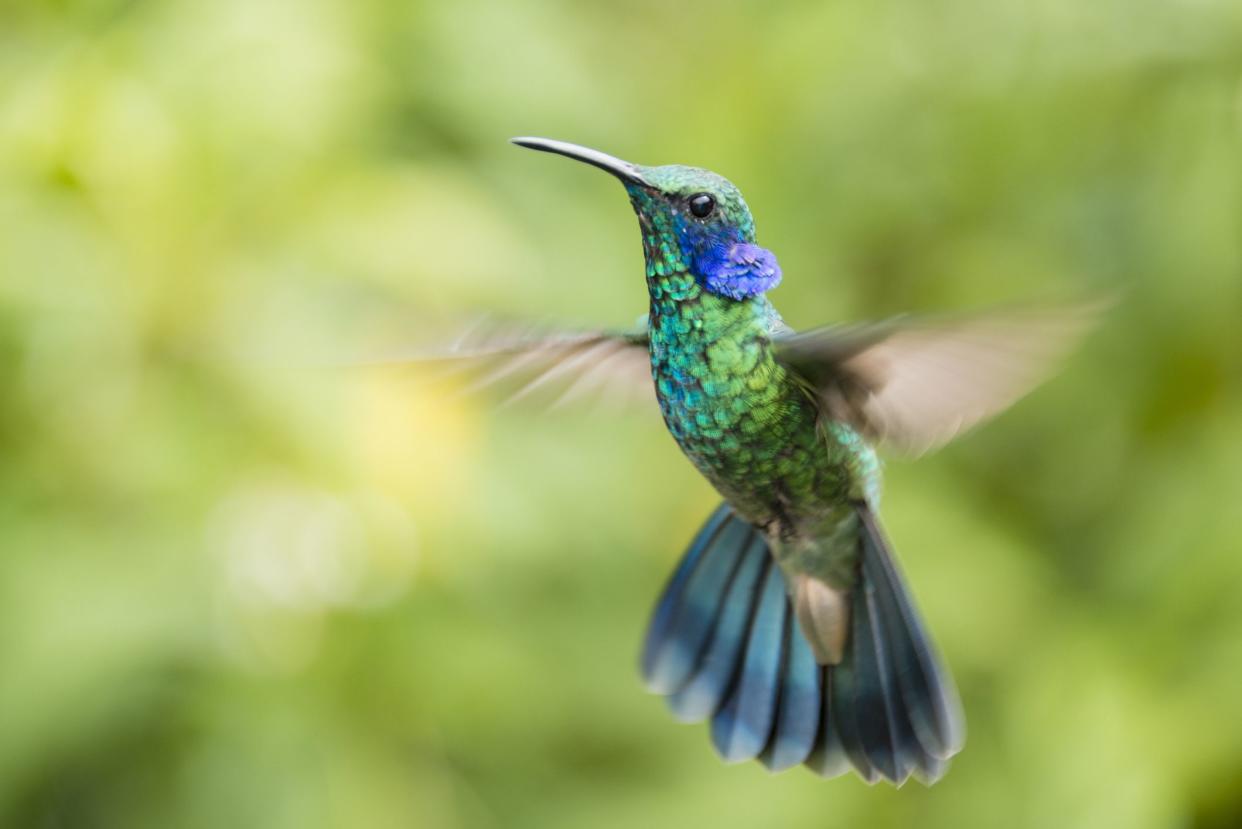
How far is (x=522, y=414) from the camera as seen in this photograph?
1.49 m

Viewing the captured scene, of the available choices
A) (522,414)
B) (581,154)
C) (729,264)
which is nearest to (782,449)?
(729,264)

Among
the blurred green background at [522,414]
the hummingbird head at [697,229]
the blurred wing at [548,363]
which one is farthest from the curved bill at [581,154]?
the blurred green background at [522,414]


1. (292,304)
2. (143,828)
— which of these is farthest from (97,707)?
(292,304)

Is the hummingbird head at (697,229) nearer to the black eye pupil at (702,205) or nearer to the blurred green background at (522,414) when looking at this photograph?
the black eye pupil at (702,205)

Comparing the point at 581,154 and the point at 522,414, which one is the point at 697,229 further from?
the point at 522,414

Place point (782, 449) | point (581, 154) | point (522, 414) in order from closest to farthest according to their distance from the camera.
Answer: point (581, 154), point (782, 449), point (522, 414)

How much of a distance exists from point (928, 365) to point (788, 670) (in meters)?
0.38

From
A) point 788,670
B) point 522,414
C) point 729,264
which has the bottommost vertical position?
point 788,670

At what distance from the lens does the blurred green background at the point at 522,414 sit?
1.73m

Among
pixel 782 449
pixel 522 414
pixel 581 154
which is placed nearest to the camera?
pixel 581 154

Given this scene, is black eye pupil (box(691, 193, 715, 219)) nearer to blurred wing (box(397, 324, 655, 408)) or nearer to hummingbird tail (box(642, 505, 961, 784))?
blurred wing (box(397, 324, 655, 408))

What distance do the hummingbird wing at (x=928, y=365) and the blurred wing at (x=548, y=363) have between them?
0.51ft

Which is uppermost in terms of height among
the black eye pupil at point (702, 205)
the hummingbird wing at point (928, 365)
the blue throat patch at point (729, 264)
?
the black eye pupil at point (702, 205)

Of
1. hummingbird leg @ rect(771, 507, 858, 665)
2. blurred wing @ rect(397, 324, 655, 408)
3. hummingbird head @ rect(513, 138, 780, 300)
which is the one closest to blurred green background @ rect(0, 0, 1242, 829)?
blurred wing @ rect(397, 324, 655, 408)
